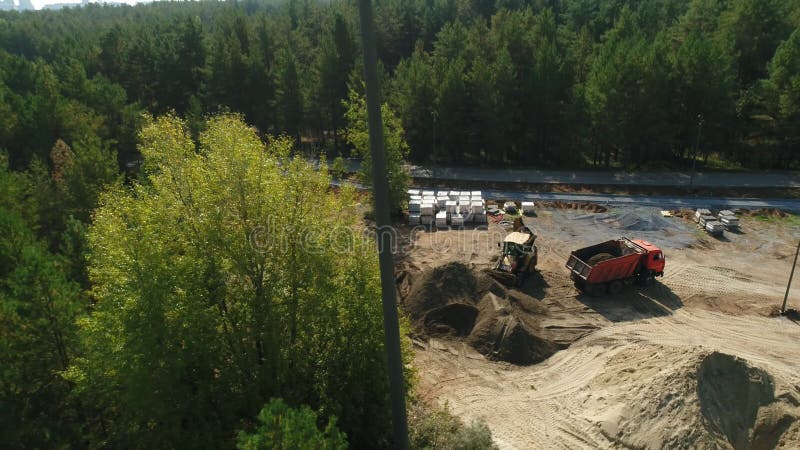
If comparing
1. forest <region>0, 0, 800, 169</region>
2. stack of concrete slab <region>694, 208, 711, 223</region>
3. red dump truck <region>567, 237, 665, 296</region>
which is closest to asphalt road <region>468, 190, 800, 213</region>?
stack of concrete slab <region>694, 208, 711, 223</region>

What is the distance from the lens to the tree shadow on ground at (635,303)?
24203mm

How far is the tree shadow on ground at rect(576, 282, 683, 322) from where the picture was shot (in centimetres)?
2420

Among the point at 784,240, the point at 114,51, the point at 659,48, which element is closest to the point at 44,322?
Answer: the point at 784,240

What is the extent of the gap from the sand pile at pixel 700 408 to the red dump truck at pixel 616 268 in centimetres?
683

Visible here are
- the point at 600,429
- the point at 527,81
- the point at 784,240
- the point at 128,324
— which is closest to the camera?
the point at 128,324

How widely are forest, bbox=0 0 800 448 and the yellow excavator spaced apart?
910 cm

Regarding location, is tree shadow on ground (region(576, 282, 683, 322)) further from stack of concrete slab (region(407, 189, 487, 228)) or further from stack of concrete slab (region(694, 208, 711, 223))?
stack of concrete slab (region(407, 189, 487, 228))

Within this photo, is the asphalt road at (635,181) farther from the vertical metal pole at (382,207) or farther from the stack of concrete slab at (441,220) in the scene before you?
the vertical metal pole at (382,207)

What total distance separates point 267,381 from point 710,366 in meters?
14.5

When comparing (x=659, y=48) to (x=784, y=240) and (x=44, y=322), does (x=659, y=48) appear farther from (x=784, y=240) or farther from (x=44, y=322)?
(x=44, y=322)

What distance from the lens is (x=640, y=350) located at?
67.6 ft

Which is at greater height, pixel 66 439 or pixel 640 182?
pixel 640 182

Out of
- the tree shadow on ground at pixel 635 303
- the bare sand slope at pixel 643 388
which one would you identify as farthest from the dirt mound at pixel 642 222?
the bare sand slope at pixel 643 388

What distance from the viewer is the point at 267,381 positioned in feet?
43.1
